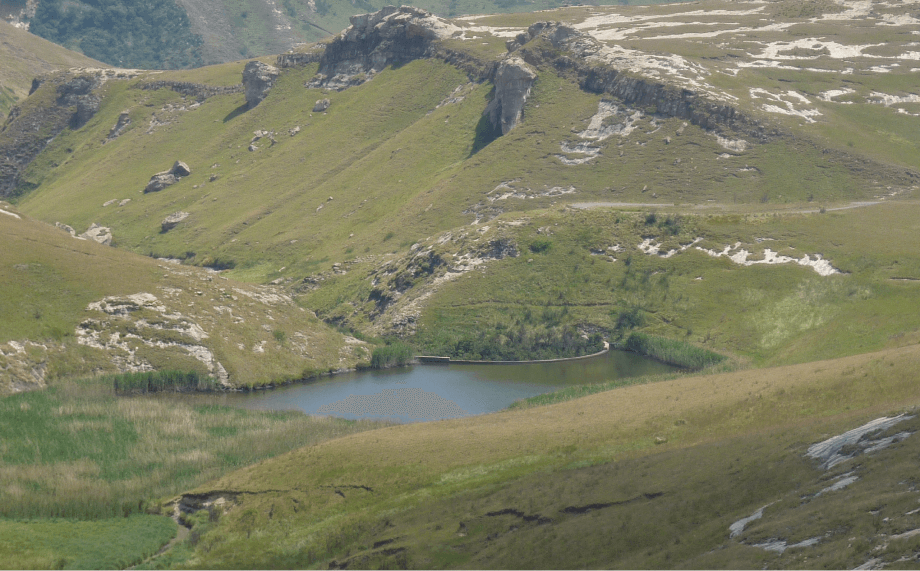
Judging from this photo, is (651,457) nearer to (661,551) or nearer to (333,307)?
(661,551)

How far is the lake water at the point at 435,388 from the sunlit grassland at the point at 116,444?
11588 millimetres

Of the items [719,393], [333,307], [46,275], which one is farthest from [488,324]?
[719,393]

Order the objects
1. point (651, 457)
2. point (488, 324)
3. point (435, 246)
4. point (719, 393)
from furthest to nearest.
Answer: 1. point (435, 246)
2. point (488, 324)
3. point (719, 393)
4. point (651, 457)

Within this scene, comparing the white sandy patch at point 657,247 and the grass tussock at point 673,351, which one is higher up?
the white sandy patch at point 657,247

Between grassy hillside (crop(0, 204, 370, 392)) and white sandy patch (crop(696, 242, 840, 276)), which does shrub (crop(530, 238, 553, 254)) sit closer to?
white sandy patch (crop(696, 242, 840, 276))

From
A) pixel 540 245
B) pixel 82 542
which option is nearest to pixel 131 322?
pixel 82 542

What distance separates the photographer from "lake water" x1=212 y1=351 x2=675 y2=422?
398 ft

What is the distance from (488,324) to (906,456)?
123 metres

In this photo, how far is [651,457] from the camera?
2539 inches

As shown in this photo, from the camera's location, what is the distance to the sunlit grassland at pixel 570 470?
50156 millimetres

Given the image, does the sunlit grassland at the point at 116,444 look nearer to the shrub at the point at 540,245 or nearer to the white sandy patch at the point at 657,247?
the shrub at the point at 540,245

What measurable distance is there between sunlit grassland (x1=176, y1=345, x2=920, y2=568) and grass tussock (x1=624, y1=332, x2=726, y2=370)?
49315 mm

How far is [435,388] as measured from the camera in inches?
5340

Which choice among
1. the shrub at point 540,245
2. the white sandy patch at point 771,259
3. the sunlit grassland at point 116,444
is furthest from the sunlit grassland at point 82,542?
the white sandy patch at point 771,259
